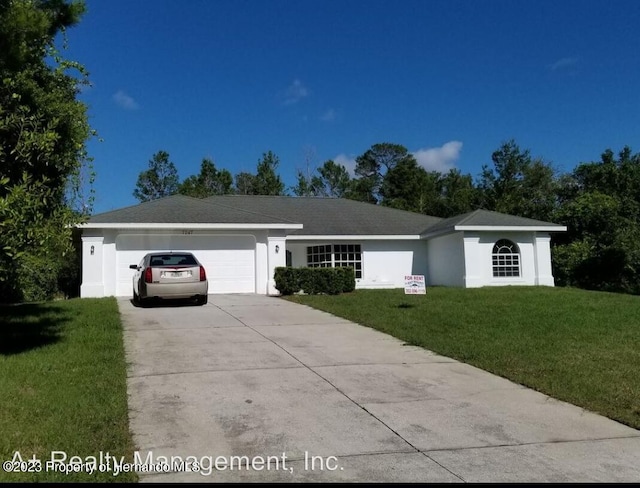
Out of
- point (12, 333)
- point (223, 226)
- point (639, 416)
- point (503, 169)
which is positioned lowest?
point (639, 416)

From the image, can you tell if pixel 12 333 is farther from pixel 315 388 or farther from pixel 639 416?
pixel 639 416

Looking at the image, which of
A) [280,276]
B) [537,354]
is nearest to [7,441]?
[537,354]

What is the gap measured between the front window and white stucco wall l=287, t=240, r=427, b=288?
0.21 m

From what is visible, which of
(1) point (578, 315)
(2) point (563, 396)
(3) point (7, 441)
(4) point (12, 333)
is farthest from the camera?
(1) point (578, 315)

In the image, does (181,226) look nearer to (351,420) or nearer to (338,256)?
(338,256)

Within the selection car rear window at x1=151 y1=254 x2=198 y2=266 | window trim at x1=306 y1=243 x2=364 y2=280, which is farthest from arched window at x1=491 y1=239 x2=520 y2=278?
car rear window at x1=151 y1=254 x2=198 y2=266

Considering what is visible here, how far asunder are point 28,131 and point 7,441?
4.73 meters

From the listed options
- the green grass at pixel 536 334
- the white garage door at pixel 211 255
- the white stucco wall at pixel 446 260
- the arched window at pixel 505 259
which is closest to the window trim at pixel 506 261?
the arched window at pixel 505 259

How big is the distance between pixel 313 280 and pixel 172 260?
546 centimetres

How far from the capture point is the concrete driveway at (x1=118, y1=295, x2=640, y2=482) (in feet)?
14.1

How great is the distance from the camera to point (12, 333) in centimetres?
962

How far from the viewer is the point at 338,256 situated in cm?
2431

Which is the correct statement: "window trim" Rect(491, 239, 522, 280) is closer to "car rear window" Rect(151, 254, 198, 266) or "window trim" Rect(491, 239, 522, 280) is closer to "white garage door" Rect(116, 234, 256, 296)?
"white garage door" Rect(116, 234, 256, 296)

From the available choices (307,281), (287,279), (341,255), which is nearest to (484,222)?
(341,255)
